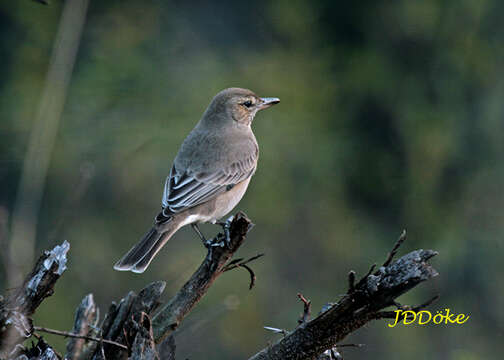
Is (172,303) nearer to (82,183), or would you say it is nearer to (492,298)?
(82,183)

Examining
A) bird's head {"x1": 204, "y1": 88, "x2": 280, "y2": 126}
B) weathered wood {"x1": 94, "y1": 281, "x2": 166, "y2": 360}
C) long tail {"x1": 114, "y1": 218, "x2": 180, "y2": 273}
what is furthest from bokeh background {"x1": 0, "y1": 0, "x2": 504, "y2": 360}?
weathered wood {"x1": 94, "y1": 281, "x2": 166, "y2": 360}

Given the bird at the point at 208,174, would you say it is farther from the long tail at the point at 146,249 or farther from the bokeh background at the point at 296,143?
the bokeh background at the point at 296,143

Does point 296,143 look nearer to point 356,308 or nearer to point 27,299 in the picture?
point 356,308

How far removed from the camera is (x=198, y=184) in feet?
17.1

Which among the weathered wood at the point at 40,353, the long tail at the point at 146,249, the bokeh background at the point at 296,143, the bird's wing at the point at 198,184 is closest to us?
the weathered wood at the point at 40,353

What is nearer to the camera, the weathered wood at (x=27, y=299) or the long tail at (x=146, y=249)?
the weathered wood at (x=27, y=299)

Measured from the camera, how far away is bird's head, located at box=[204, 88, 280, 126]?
6.00 m

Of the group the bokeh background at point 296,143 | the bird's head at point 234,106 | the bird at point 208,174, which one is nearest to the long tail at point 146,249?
the bird at point 208,174

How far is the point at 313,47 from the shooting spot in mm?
9109

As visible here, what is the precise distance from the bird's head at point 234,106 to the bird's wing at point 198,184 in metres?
→ 0.61

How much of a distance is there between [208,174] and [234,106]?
0.97 m

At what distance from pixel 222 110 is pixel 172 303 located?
118 inches

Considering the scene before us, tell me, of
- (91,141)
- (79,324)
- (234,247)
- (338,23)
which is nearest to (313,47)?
(338,23)

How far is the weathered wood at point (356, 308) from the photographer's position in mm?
2545
